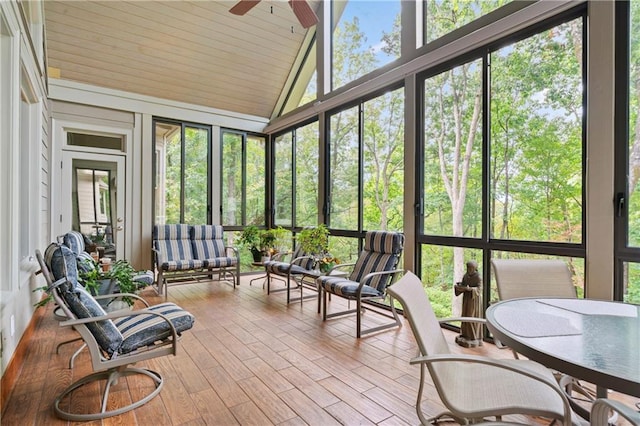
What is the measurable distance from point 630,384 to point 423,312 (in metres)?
0.72

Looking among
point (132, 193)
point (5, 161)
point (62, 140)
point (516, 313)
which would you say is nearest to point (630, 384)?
point (516, 313)

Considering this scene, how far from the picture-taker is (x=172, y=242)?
216 inches

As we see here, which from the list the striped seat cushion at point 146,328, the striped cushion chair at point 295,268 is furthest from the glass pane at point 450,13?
the striped seat cushion at point 146,328

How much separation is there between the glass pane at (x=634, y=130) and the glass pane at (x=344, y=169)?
120 inches

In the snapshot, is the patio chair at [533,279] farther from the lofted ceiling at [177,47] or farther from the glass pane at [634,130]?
the lofted ceiling at [177,47]

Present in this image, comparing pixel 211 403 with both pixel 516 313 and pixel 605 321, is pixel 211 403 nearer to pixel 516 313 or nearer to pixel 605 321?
pixel 516 313

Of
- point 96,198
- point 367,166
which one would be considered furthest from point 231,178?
point 367,166

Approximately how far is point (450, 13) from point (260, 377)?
4.13 meters

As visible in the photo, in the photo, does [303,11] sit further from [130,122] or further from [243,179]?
[243,179]

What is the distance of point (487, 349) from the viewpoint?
298 cm

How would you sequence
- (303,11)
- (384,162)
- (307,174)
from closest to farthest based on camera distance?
(303,11) → (384,162) → (307,174)

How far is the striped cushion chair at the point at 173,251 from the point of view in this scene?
4.98 meters

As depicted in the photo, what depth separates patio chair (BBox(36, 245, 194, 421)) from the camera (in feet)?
6.53

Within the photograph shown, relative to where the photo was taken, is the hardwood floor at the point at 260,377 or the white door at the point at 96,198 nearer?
the hardwood floor at the point at 260,377
